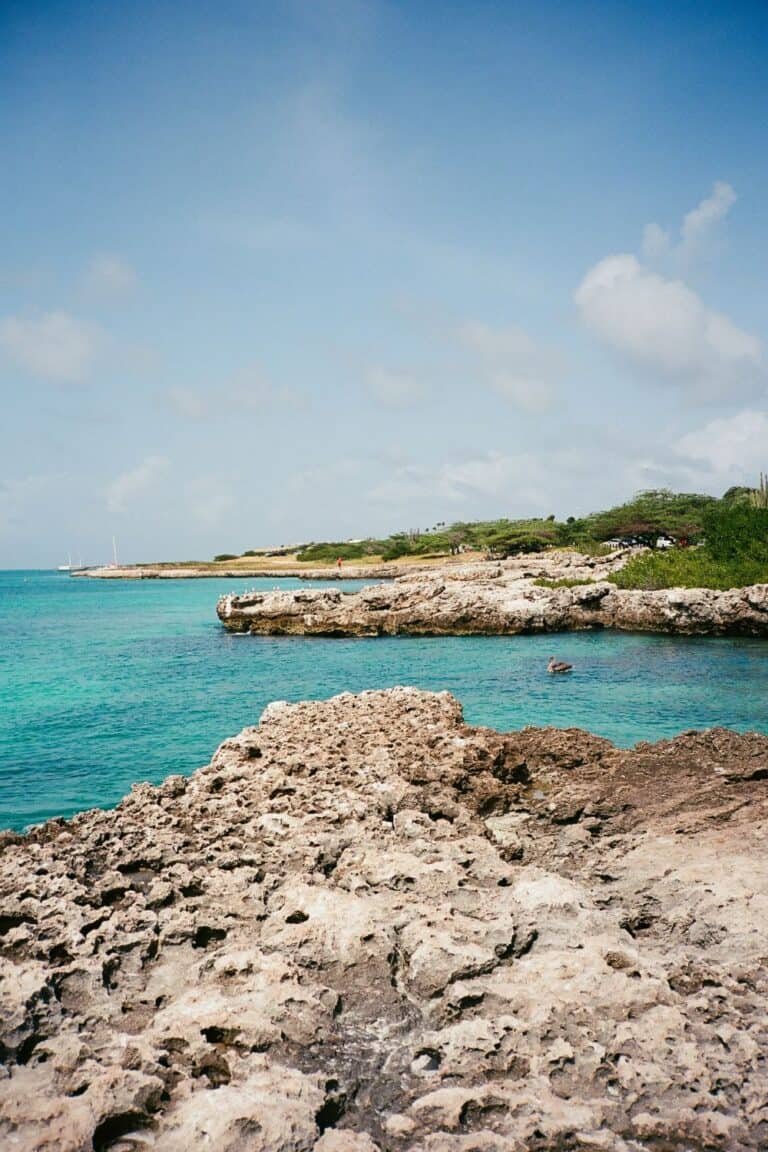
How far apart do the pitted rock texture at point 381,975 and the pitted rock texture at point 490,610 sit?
2849 centimetres

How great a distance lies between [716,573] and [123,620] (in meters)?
39.9

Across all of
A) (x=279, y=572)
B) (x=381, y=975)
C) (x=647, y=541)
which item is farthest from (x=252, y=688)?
(x=279, y=572)

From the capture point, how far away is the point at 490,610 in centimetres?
4128

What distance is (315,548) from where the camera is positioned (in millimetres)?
151500

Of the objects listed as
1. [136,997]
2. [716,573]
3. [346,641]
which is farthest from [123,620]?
[136,997]

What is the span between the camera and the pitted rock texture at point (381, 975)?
411 cm

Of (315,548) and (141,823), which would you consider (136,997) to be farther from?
(315,548)

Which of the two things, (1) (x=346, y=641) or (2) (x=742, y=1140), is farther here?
(1) (x=346, y=641)

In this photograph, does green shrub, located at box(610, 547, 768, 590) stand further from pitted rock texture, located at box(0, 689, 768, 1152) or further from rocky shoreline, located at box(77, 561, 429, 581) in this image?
rocky shoreline, located at box(77, 561, 429, 581)

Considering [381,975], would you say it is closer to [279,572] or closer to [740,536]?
[740,536]

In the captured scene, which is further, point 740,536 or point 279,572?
point 279,572

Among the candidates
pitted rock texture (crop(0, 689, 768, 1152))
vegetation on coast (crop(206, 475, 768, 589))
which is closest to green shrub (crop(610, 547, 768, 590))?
vegetation on coast (crop(206, 475, 768, 589))

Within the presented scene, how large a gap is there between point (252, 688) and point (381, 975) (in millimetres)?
21217

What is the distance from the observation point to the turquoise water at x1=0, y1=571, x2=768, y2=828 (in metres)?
16.8
